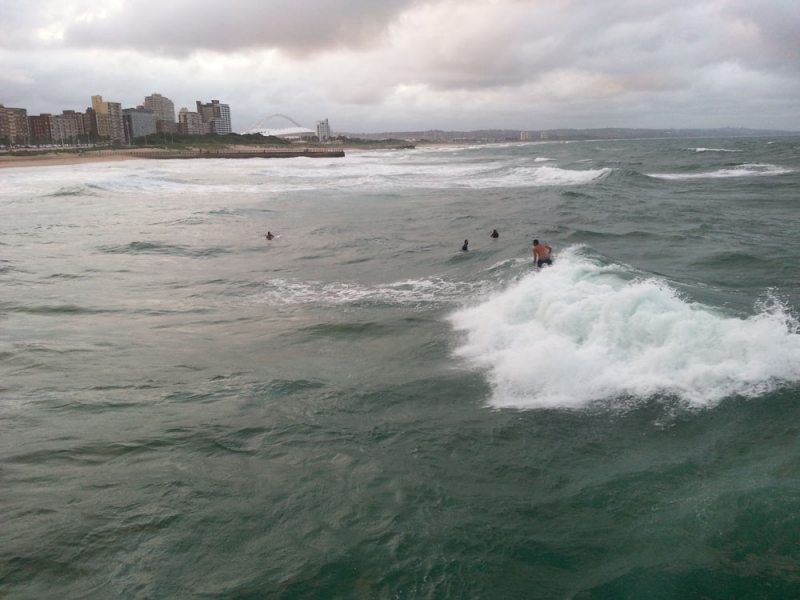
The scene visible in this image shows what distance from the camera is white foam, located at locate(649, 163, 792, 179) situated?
39.0m

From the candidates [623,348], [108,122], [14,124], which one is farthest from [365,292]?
[108,122]

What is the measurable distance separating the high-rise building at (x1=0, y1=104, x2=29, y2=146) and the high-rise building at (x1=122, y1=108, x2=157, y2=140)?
25635 mm

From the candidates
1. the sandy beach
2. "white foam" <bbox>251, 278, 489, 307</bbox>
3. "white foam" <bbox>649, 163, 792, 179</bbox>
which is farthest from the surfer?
the sandy beach

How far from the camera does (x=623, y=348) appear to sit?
905 centimetres

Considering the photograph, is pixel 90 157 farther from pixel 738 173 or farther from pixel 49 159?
pixel 738 173

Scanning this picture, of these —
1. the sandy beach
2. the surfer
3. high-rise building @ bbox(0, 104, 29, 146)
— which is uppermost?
high-rise building @ bbox(0, 104, 29, 146)

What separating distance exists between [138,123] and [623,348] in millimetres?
196491

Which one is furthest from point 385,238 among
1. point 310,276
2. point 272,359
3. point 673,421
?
point 673,421

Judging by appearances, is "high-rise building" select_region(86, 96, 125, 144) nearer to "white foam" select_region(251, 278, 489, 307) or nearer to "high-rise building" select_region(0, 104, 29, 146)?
"high-rise building" select_region(0, 104, 29, 146)

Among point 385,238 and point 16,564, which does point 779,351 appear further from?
point 385,238

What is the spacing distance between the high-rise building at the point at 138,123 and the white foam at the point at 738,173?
161487mm

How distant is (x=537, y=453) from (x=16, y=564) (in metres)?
5.23

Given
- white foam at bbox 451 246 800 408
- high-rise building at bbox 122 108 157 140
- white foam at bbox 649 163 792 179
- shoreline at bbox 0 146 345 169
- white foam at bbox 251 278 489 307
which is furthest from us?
high-rise building at bbox 122 108 157 140

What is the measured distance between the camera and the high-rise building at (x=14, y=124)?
463 ft
